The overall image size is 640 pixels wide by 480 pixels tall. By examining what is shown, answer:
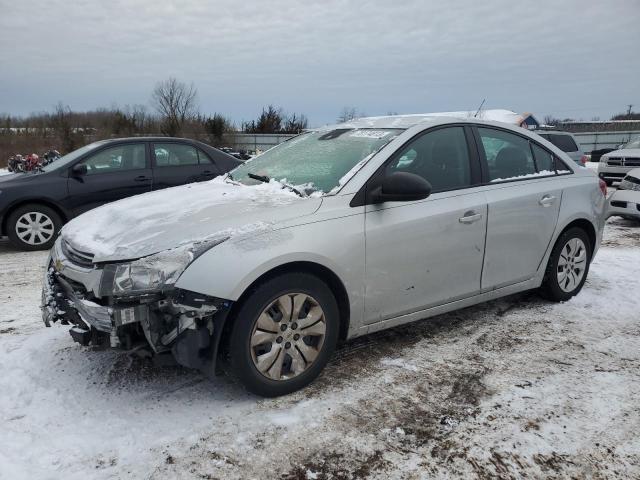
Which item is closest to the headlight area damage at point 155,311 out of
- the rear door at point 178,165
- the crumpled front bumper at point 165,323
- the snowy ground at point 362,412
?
the crumpled front bumper at point 165,323

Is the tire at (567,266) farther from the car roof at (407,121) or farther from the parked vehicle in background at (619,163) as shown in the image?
the parked vehicle in background at (619,163)

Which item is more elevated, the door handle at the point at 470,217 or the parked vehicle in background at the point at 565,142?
the parked vehicle in background at the point at 565,142

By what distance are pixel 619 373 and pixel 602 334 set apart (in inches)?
28.0

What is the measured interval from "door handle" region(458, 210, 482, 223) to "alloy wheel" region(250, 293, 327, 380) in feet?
4.33

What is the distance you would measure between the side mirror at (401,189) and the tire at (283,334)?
697 millimetres

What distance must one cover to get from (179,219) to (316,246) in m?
0.82

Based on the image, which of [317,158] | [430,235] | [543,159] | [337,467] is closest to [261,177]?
[317,158]

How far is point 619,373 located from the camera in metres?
3.49

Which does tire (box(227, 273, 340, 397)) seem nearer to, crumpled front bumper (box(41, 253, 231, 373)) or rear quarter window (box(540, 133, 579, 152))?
crumpled front bumper (box(41, 253, 231, 373))

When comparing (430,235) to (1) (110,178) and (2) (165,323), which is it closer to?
(2) (165,323)

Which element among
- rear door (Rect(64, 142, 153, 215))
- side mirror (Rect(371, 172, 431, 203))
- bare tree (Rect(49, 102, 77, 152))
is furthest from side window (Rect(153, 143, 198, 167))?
bare tree (Rect(49, 102, 77, 152))

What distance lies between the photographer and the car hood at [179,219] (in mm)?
2889

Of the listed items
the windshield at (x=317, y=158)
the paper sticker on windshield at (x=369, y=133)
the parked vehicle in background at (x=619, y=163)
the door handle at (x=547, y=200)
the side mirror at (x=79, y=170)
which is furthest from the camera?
the parked vehicle in background at (x=619, y=163)

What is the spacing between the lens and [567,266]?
187 inches
